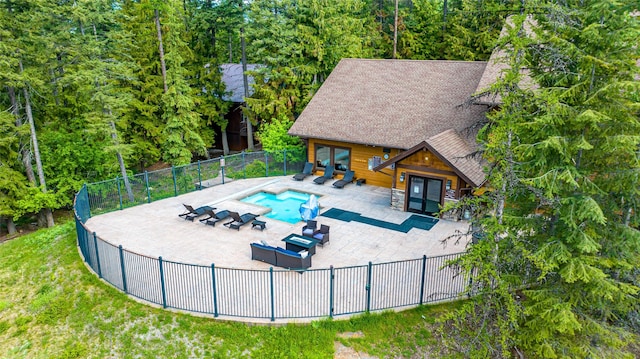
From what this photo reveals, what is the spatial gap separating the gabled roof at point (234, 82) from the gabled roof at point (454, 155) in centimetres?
1822

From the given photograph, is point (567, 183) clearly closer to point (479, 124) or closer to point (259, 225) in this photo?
point (479, 124)

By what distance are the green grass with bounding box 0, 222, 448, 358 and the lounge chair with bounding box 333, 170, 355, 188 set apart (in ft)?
35.7

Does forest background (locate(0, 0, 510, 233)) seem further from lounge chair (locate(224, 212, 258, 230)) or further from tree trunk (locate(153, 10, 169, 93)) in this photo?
lounge chair (locate(224, 212, 258, 230))

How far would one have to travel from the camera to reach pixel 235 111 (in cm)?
3438

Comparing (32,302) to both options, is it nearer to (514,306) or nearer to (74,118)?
(514,306)

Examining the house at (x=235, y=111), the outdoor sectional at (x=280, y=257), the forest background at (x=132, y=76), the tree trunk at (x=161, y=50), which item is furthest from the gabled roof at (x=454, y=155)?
the house at (x=235, y=111)

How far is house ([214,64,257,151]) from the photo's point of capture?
33278mm

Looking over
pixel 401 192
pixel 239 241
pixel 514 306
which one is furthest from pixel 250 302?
pixel 401 192

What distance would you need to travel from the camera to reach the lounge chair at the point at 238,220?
16109 millimetres

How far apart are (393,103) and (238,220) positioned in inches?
426

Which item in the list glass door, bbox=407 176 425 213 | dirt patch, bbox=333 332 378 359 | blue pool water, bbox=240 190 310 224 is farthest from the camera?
glass door, bbox=407 176 425 213

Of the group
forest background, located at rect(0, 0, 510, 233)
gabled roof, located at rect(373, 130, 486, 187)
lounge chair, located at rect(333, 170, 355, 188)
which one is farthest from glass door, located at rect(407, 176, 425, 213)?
forest background, located at rect(0, 0, 510, 233)

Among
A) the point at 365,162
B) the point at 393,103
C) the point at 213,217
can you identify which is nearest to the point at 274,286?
the point at 213,217

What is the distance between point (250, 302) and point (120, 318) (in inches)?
135
